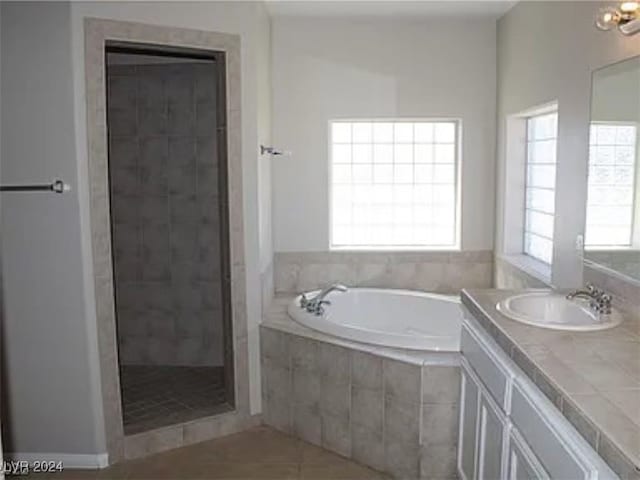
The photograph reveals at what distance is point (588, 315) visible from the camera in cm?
244

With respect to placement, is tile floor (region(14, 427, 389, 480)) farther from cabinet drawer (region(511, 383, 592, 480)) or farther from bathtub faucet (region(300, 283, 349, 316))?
cabinet drawer (region(511, 383, 592, 480))

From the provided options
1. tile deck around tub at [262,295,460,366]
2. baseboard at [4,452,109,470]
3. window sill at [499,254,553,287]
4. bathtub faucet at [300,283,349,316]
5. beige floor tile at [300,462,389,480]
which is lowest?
beige floor tile at [300,462,389,480]

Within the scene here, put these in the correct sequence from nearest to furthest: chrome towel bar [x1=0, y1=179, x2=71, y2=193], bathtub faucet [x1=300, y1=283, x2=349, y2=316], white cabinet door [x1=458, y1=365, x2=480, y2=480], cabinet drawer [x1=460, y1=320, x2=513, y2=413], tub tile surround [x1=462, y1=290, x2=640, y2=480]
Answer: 1. tub tile surround [x1=462, y1=290, x2=640, y2=480]
2. cabinet drawer [x1=460, y1=320, x2=513, y2=413]
3. white cabinet door [x1=458, y1=365, x2=480, y2=480]
4. chrome towel bar [x1=0, y1=179, x2=71, y2=193]
5. bathtub faucet [x1=300, y1=283, x2=349, y2=316]

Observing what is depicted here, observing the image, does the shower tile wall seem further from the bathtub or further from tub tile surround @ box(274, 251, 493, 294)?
the bathtub

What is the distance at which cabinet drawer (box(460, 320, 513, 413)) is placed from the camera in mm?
2121

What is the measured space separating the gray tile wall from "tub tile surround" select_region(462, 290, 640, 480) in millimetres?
640

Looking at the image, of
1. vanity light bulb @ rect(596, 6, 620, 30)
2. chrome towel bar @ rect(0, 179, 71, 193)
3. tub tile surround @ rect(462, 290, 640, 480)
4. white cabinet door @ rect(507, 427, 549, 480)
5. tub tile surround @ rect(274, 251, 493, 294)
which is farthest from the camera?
tub tile surround @ rect(274, 251, 493, 294)

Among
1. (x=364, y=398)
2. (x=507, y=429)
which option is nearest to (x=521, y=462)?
(x=507, y=429)

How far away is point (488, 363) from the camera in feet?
7.66

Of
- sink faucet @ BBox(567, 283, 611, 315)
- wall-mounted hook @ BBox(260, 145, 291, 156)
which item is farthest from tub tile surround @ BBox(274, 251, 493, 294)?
sink faucet @ BBox(567, 283, 611, 315)

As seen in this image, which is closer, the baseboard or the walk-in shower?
the baseboard

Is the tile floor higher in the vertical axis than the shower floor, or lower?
lower

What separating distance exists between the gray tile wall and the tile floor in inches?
3.7

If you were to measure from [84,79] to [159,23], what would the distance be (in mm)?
478
